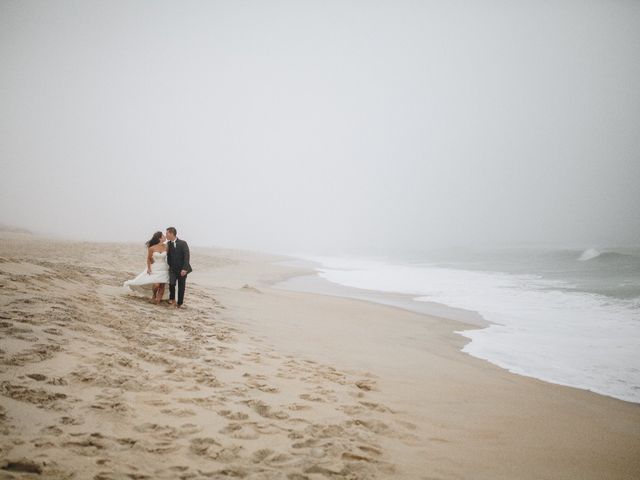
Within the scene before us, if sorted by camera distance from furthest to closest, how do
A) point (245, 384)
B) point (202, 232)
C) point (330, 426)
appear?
point (202, 232) → point (245, 384) → point (330, 426)

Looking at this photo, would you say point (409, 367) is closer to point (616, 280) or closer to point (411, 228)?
point (616, 280)

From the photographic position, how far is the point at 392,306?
44.4 ft

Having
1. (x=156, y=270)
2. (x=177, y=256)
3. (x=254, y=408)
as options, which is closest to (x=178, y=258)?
(x=177, y=256)

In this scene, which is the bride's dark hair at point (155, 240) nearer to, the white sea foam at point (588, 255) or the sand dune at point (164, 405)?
the sand dune at point (164, 405)

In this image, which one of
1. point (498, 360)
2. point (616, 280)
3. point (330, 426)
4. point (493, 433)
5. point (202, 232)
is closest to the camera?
point (330, 426)

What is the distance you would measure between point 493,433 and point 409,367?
245 centimetres

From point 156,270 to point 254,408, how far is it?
239 inches

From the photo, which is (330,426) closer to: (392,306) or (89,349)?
(89,349)

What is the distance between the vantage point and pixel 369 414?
4059 millimetres

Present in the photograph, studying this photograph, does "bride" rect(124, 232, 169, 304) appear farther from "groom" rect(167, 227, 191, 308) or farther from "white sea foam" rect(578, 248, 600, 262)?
"white sea foam" rect(578, 248, 600, 262)

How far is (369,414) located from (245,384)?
1761mm

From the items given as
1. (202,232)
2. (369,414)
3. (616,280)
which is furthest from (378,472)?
(202,232)

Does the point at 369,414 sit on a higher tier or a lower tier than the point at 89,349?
lower

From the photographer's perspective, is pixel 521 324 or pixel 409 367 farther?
pixel 521 324
